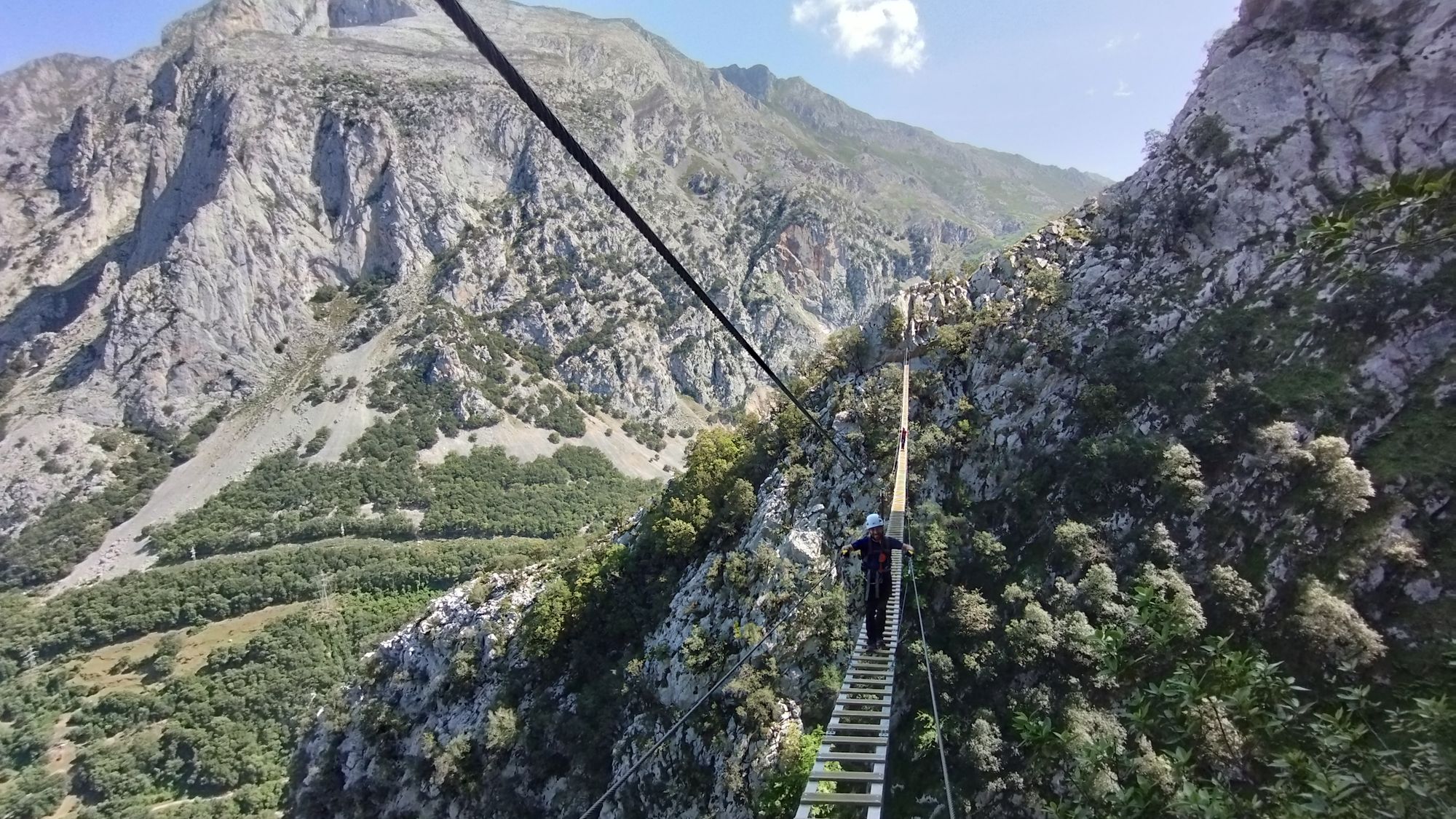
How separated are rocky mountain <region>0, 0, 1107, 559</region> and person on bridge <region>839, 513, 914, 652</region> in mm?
124935

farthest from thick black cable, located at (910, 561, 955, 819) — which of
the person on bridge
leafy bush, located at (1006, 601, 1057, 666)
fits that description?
leafy bush, located at (1006, 601, 1057, 666)

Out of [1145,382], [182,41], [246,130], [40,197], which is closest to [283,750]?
[1145,382]

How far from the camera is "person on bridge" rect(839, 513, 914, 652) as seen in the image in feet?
36.3

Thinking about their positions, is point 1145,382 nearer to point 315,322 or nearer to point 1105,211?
point 1105,211

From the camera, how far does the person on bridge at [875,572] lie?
436 inches

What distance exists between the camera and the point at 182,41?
16438cm

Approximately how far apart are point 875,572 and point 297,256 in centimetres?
16219

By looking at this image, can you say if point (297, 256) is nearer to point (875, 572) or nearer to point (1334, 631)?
point (875, 572)

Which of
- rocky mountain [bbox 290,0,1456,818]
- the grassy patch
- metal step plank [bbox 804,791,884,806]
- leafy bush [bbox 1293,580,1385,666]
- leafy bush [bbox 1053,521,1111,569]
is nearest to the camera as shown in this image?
metal step plank [bbox 804,791,884,806]

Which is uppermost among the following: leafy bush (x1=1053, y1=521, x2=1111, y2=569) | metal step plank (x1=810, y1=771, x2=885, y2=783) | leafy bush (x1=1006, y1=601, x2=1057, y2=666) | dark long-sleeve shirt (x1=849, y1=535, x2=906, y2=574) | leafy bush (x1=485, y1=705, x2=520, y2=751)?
dark long-sleeve shirt (x1=849, y1=535, x2=906, y2=574)

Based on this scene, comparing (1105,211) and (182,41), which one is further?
(182,41)

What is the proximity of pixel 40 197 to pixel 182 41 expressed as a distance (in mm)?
58186

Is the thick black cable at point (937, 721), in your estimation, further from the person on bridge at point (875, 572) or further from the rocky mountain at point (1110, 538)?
the rocky mountain at point (1110, 538)

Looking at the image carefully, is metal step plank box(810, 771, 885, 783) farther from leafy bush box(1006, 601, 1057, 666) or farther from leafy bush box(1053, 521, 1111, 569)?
leafy bush box(1053, 521, 1111, 569)
